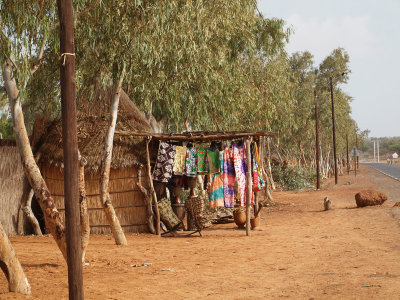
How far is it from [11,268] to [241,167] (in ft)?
29.0

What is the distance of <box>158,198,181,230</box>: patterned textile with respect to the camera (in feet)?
49.7

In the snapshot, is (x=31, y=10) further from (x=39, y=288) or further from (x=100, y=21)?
(x=39, y=288)

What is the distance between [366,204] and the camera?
20.6 metres

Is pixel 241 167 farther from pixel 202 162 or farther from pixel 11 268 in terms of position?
pixel 11 268

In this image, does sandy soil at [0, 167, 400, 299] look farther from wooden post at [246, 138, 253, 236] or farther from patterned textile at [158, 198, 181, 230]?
patterned textile at [158, 198, 181, 230]

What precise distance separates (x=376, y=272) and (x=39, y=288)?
208 inches

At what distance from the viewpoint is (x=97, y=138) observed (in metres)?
15.4

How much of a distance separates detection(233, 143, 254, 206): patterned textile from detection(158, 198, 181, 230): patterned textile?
206 centimetres

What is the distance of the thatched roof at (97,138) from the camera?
49.7 ft

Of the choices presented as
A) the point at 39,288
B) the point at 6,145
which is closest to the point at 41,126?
the point at 6,145

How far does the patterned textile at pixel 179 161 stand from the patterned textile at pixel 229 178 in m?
1.31

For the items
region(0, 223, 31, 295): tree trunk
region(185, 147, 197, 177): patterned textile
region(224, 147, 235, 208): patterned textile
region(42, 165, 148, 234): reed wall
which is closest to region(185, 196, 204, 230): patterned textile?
region(224, 147, 235, 208): patterned textile

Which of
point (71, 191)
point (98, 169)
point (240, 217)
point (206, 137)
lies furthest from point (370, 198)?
point (71, 191)

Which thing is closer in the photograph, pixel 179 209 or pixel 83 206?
pixel 83 206
